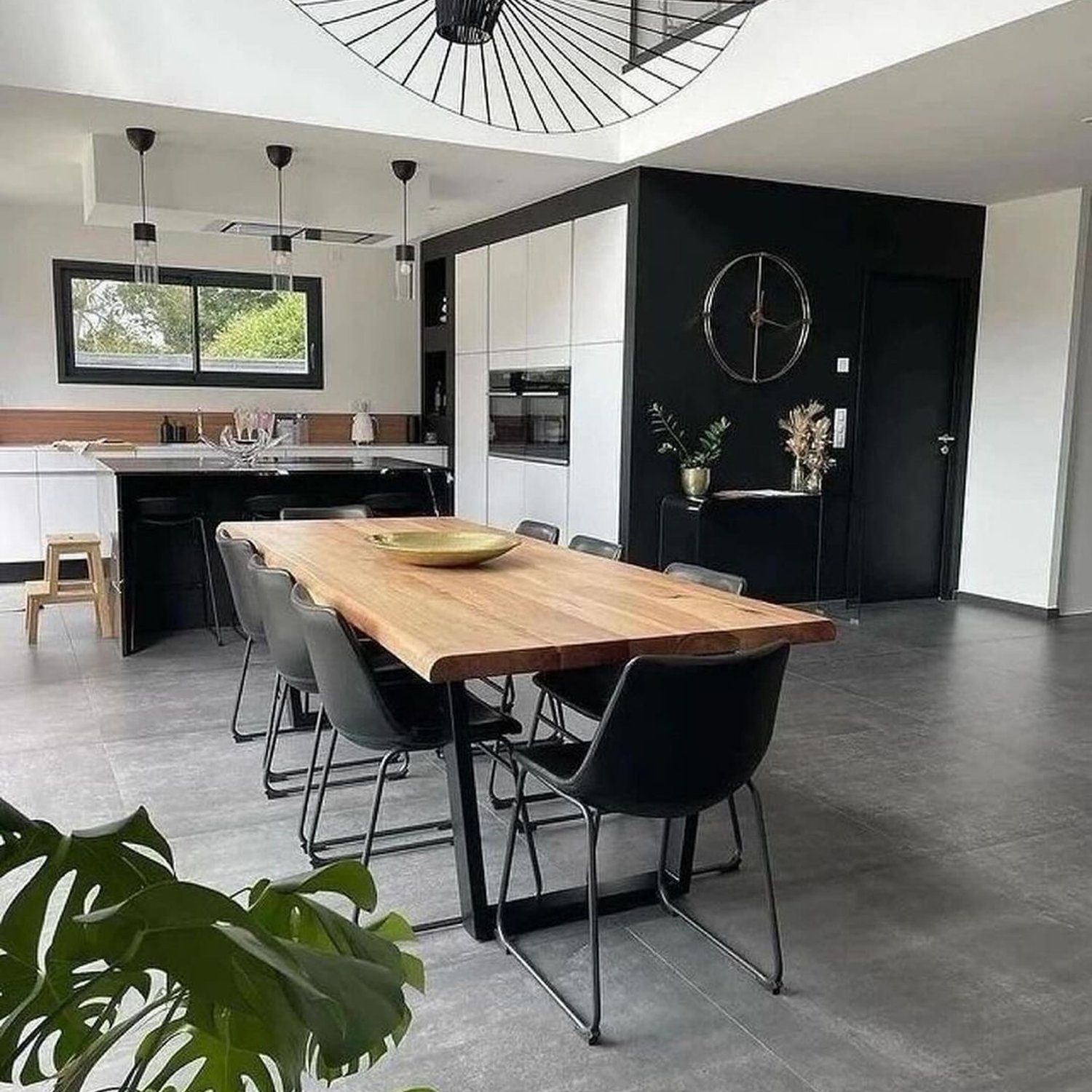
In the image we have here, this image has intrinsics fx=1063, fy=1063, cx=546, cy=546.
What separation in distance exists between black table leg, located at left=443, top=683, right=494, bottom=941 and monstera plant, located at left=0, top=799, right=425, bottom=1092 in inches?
65.7

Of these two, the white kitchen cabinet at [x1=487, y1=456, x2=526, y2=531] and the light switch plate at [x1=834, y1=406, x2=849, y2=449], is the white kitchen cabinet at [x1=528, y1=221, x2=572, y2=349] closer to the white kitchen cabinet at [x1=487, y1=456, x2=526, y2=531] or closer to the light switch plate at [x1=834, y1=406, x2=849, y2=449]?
the white kitchen cabinet at [x1=487, y1=456, x2=526, y2=531]

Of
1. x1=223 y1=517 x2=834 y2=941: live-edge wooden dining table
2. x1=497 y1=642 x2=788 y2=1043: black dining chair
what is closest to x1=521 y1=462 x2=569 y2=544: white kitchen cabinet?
x1=223 y1=517 x2=834 y2=941: live-edge wooden dining table

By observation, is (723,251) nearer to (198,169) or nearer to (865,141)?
(865,141)

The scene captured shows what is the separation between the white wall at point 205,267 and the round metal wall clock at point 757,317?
3477 mm

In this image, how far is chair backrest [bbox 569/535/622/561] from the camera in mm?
3826

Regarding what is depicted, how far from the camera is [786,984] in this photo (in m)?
2.40

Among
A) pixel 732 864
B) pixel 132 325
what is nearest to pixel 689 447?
pixel 732 864

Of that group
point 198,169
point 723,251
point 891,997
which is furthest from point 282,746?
point 723,251

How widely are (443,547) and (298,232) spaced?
327cm

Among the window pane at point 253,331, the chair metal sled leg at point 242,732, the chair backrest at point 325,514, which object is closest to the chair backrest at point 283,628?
the chair metal sled leg at point 242,732

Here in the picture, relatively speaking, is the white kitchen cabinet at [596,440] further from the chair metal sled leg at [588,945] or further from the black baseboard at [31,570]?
the chair metal sled leg at [588,945]

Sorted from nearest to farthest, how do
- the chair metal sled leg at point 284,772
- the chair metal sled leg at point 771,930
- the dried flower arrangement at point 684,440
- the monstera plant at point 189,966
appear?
1. the monstera plant at point 189,966
2. the chair metal sled leg at point 771,930
3. the chair metal sled leg at point 284,772
4. the dried flower arrangement at point 684,440

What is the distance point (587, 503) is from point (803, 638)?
4097 millimetres

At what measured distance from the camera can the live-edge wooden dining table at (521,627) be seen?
2266 mm
